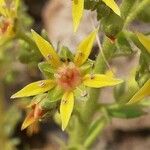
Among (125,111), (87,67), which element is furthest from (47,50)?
(125,111)

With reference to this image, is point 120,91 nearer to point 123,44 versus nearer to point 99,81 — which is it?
point 123,44

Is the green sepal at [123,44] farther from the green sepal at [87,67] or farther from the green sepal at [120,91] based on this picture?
the green sepal at [120,91]

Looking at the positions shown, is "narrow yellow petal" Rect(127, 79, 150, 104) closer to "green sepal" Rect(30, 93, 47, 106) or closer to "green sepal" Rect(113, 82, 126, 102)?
"green sepal" Rect(30, 93, 47, 106)

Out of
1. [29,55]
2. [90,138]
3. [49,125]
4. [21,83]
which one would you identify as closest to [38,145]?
[49,125]

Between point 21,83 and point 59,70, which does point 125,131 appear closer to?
point 21,83

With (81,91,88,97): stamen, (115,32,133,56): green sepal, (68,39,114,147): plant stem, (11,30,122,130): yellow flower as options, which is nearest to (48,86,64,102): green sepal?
(11,30,122,130): yellow flower

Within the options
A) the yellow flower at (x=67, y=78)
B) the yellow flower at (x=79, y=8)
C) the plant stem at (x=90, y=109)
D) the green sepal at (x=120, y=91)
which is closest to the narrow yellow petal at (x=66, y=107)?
the yellow flower at (x=67, y=78)
